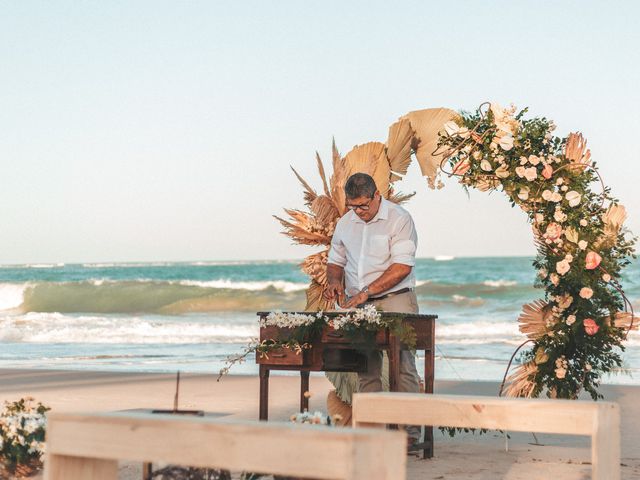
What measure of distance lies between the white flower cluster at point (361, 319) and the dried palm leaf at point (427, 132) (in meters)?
1.99

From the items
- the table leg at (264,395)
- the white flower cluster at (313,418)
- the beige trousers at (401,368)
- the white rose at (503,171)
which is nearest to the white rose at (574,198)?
the white rose at (503,171)

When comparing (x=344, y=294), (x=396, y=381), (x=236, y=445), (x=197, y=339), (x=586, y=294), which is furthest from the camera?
(x=197, y=339)

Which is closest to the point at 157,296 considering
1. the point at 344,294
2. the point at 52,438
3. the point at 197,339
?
the point at 197,339

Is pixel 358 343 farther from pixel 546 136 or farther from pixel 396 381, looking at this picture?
pixel 546 136

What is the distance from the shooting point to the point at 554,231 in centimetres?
714

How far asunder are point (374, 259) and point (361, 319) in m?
1.08

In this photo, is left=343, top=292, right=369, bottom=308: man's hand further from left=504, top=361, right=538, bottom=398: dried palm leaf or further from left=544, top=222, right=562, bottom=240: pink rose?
left=544, top=222, right=562, bottom=240: pink rose

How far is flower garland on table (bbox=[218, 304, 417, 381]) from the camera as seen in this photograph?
20.7ft

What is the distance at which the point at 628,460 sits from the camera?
263 inches

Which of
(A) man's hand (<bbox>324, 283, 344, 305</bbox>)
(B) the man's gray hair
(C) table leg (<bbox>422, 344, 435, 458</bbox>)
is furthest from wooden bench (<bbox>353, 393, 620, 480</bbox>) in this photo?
(A) man's hand (<bbox>324, 283, 344, 305</bbox>)

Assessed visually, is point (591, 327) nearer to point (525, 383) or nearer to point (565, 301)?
point (565, 301)

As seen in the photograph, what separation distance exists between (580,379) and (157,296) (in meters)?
28.6

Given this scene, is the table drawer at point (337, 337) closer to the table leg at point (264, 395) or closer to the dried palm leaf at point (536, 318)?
the table leg at point (264, 395)

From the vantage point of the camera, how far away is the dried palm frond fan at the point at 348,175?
8109 millimetres
